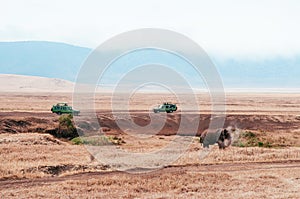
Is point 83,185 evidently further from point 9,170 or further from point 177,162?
point 177,162

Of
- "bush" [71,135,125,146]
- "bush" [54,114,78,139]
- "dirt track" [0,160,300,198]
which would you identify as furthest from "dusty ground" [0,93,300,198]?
"bush" [54,114,78,139]

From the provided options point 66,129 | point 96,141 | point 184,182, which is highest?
point 66,129

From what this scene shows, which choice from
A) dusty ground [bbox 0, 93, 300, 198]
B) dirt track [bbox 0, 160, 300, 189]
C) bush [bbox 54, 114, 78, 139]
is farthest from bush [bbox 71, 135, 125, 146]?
dirt track [bbox 0, 160, 300, 189]

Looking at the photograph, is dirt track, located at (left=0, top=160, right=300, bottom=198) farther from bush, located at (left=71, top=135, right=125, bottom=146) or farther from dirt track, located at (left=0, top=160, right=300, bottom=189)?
bush, located at (left=71, top=135, right=125, bottom=146)

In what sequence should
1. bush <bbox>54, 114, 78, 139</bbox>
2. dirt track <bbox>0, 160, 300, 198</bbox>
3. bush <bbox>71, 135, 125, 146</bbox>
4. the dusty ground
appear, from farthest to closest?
1. bush <bbox>54, 114, 78, 139</bbox>
2. bush <bbox>71, 135, 125, 146</bbox>
3. the dusty ground
4. dirt track <bbox>0, 160, 300, 198</bbox>

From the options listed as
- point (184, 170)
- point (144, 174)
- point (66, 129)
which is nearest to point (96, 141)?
point (66, 129)

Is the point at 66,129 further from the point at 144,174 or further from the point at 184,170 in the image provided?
the point at 144,174

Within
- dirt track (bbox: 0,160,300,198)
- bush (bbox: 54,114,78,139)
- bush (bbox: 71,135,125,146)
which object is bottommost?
dirt track (bbox: 0,160,300,198)

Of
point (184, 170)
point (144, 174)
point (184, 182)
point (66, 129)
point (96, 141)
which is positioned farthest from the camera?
point (66, 129)

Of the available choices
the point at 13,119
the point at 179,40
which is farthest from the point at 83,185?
the point at 13,119

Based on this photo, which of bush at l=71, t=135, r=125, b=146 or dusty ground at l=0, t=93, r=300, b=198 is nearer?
dusty ground at l=0, t=93, r=300, b=198

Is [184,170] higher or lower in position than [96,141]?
lower

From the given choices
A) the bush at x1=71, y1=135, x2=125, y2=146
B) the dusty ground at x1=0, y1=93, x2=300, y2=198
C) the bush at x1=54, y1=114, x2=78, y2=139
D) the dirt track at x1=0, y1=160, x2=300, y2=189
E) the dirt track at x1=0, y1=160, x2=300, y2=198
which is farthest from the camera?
the bush at x1=54, y1=114, x2=78, y2=139

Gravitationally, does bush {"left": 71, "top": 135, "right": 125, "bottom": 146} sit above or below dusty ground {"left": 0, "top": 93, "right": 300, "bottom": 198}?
above
